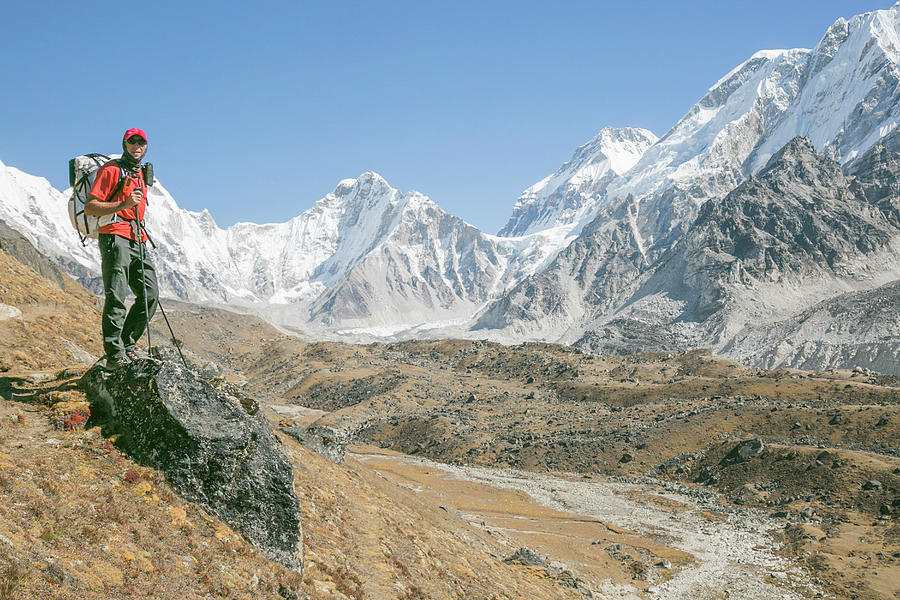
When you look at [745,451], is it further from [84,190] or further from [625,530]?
[84,190]

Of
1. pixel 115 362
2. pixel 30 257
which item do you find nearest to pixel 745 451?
pixel 115 362

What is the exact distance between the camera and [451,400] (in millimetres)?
82500

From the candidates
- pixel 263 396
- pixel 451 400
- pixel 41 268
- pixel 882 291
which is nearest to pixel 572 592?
pixel 41 268

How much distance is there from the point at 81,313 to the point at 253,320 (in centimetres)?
16277

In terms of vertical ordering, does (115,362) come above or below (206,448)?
above

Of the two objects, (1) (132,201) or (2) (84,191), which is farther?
(2) (84,191)

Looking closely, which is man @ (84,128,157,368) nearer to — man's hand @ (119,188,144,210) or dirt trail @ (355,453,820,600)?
man's hand @ (119,188,144,210)

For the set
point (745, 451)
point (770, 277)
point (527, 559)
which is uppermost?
point (770, 277)

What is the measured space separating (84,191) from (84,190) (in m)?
0.01

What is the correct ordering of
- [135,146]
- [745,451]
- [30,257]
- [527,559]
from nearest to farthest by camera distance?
[135,146], [527,559], [30,257], [745,451]

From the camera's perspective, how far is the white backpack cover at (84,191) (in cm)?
892

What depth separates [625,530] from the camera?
115 ft

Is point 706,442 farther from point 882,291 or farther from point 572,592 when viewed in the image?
Result: point 882,291

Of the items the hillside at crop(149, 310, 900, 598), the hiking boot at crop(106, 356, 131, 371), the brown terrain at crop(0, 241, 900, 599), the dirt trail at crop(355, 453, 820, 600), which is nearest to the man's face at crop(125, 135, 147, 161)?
the hiking boot at crop(106, 356, 131, 371)
